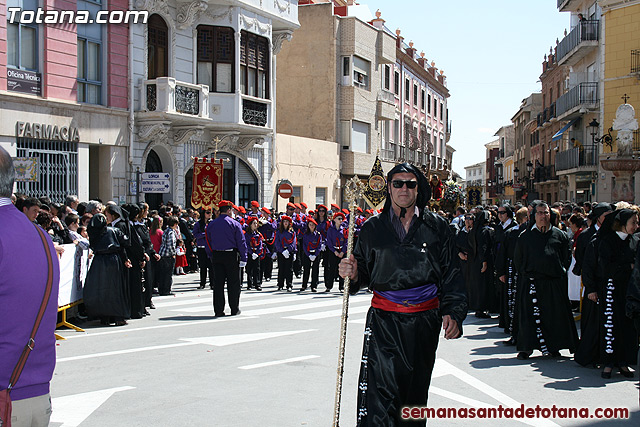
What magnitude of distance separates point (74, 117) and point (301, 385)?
1562 cm

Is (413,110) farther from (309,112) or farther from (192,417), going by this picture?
(192,417)

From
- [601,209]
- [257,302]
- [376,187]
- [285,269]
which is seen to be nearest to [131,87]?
[285,269]

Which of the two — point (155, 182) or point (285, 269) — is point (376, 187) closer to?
point (155, 182)

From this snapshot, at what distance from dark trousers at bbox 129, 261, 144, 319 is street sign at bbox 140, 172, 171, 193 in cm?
981

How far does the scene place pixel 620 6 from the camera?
3438 centimetres

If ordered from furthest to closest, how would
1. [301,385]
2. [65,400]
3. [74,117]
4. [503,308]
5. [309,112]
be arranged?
[309,112] < [74,117] < [503,308] < [301,385] < [65,400]

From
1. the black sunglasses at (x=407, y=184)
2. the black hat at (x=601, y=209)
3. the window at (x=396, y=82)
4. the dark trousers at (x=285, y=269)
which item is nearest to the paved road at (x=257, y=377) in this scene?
the black hat at (x=601, y=209)

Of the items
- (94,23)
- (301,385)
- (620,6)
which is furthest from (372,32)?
(301,385)

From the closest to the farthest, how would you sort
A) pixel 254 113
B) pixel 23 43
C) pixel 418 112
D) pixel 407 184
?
pixel 407 184 → pixel 23 43 → pixel 254 113 → pixel 418 112

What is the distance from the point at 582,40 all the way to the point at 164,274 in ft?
91.6

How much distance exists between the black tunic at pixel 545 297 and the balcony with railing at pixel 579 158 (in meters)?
29.1

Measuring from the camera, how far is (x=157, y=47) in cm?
2459

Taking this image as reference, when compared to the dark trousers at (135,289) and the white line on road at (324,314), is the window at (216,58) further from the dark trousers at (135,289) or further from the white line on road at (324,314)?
the dark trousers at (135,289)

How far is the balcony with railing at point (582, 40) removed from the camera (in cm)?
3647
